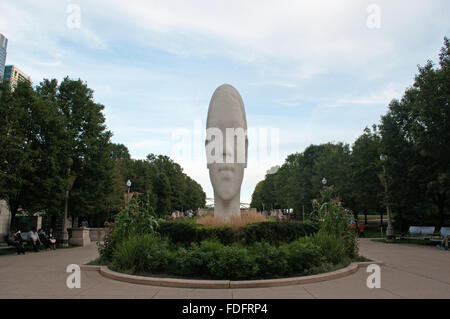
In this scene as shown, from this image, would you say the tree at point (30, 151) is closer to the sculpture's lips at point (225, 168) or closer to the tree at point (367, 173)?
the sculpture's lips at point (225, 168)

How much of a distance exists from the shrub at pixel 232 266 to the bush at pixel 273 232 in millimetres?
1976

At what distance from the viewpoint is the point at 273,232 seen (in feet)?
32.5

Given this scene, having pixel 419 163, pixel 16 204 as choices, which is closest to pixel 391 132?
pixel 419 163

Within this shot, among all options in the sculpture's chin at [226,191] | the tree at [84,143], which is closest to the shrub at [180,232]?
the sculpture's chin at [226,191]

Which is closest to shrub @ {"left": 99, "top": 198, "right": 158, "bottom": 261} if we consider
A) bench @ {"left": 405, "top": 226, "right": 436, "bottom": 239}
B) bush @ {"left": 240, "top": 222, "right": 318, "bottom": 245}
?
bush @ {"left": 240, "top": 222, "right": 318, "bottom": 245}

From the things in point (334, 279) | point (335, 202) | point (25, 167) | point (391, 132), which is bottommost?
point (334, 279)

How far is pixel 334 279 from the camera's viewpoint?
7.84 meters

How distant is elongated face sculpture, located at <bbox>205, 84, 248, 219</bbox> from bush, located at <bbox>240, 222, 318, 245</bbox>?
2805mm

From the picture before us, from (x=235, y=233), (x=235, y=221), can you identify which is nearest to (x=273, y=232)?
(x=235, y=233)

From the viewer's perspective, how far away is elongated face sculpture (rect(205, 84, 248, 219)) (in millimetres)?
12578

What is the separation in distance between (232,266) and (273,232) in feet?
9.18

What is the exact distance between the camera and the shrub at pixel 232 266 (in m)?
7.37

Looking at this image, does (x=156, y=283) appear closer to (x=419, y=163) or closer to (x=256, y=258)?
(x=256, y=258)
